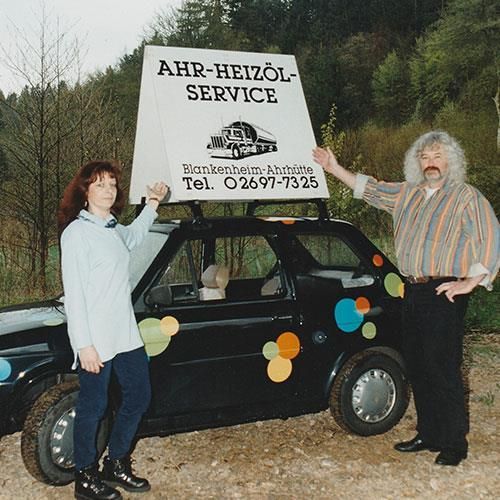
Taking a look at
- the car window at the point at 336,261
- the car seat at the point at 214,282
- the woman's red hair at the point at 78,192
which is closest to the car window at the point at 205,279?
the car seat at the point at 214,282

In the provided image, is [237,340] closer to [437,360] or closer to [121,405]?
[121,405]

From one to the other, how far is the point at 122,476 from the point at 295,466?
46.8 inches

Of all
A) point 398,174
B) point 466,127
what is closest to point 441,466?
point 398,174

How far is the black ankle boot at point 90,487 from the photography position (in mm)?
3971

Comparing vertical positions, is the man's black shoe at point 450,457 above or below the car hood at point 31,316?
below

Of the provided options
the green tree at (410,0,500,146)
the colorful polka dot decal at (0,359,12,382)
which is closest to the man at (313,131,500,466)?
the colorful polka dot decal at (0,359,12,382)

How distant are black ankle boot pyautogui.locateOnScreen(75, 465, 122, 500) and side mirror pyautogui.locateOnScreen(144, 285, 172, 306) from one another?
1019 mm

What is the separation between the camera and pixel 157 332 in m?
4.41

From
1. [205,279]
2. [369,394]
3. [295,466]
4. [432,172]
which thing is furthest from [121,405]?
[432,172]

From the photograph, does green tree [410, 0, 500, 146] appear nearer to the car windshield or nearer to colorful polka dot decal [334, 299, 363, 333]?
colorful polka dot decal [334, 299, 363, 333]

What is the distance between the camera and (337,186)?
14531 millimetres

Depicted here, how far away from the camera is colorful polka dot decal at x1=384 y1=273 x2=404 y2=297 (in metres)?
5.32

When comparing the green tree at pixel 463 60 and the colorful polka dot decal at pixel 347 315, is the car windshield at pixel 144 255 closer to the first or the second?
the colorful polka dot decal at pixel 347 315

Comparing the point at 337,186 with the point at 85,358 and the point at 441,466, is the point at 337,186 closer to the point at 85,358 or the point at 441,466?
the point at 441,466
